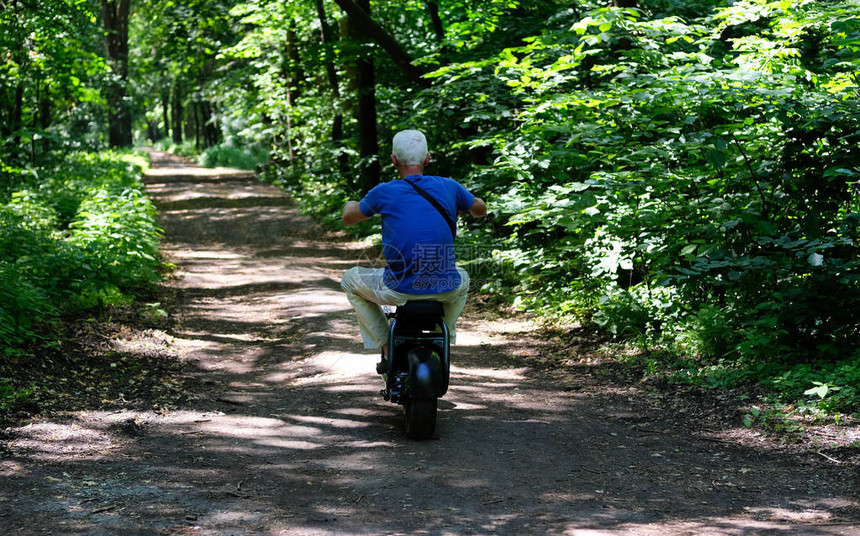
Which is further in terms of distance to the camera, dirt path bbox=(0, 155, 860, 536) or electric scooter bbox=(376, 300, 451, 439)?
electric scooter bbox=(376, 300, 451, 439)

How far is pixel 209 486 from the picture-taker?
4309mm

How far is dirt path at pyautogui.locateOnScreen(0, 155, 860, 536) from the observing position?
3848mm

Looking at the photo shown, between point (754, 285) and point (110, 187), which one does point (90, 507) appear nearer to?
point (754, 285)

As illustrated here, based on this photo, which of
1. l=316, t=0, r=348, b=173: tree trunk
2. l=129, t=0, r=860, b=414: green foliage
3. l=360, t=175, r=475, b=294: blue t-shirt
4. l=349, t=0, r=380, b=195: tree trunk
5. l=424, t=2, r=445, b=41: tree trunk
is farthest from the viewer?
l=316, t=0, r=348, b=173: tree trunk

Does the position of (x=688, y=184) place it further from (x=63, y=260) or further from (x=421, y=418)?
(x=63, y=260)

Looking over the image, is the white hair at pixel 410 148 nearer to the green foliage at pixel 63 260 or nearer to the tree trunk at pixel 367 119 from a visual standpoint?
the green foliage at pixel 63 260

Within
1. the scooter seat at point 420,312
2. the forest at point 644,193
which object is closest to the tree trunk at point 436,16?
the forest at point 644,193

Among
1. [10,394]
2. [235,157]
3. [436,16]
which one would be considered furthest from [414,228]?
[235,157]

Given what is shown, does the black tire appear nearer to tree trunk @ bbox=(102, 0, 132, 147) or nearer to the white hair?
the white hair

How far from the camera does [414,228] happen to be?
17.0 feet

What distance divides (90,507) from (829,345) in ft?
17.8

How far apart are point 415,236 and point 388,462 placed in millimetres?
1475

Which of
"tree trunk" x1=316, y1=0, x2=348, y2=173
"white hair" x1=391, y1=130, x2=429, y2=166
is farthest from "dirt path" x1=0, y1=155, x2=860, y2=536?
"tree trunk" x1=316, y1=0, x2=348, y2=173

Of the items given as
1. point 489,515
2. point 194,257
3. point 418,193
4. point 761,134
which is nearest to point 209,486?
point 489,515
